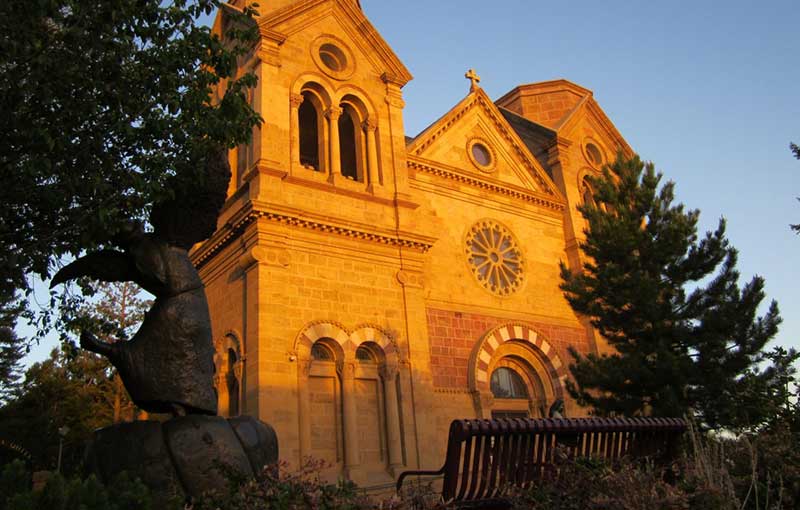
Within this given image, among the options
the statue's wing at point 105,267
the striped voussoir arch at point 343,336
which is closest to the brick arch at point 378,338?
the striped voussoir arch at point 343,336

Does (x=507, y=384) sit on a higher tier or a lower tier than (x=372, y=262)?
lower

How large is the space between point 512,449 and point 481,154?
1736cm

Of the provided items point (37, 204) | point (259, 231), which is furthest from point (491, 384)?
point (37, 204)

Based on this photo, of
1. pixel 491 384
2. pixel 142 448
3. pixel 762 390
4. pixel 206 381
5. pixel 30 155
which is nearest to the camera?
pixel 142 448

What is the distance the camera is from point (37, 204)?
28.0 feet

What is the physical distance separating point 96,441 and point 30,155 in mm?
4496

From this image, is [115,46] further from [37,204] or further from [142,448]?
[142,448]

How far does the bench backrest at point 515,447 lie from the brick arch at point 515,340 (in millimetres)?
11466

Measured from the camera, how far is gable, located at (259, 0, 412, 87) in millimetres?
19391

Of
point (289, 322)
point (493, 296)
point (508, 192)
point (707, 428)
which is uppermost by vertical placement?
point (508, 192)

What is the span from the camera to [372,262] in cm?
1756

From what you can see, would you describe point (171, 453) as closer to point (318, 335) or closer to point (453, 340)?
point (318, 335)

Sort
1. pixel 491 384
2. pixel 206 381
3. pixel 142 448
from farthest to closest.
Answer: pixel 491 384 → pixel 206 381 → pixel 142 448

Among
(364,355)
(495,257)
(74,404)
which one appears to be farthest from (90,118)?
(74,404)
